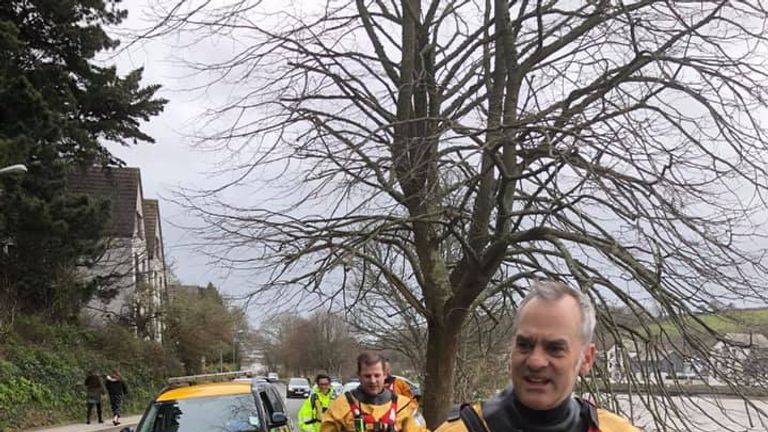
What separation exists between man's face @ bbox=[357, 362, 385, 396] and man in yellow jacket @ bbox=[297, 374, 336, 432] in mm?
5136

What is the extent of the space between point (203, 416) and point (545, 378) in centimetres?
769

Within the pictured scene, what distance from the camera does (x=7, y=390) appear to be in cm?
2597

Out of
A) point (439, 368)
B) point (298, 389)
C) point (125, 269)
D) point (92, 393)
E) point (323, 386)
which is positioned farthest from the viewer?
point (125, 269)

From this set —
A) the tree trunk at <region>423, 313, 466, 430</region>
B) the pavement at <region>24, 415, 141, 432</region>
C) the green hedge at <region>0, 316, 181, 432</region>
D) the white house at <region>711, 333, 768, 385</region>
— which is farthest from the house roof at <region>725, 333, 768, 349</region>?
the green hedge at <region>0, 316, 181, 432</region>

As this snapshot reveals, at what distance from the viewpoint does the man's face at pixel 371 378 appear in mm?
6379

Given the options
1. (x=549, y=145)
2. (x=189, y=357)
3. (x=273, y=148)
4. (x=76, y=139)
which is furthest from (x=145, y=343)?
(x=549, y=145)

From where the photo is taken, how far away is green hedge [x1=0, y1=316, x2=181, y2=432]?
27.0 m

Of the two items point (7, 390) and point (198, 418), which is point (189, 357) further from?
point (198, 418)

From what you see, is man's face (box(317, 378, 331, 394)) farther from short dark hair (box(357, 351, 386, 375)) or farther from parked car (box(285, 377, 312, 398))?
parked car (box(285, 377, 312, 398))

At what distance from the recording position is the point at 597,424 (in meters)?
2.60

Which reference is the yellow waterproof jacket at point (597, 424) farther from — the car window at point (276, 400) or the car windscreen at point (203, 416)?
the car window at point (276, 400)

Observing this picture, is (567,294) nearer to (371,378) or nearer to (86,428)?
(371,378)

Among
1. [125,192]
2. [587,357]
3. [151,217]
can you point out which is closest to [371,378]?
[587,357]

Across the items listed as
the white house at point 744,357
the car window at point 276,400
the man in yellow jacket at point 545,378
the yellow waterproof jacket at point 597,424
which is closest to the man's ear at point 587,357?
the man in yellow jacket at point 545,378
